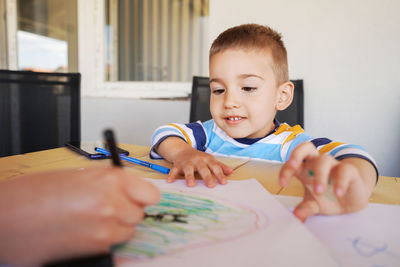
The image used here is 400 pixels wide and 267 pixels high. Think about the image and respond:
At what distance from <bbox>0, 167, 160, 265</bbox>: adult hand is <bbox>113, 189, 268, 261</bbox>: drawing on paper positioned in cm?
3

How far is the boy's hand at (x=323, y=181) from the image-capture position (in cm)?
29

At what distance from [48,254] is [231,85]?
601 millimetres

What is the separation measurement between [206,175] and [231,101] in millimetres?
312

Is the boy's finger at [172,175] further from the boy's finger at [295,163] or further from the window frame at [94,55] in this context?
the window frame at [94,55]

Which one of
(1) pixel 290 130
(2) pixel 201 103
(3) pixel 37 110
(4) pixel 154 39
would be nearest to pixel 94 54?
(4) pixel 154 39

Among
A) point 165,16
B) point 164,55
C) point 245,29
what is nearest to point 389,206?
point 245,29

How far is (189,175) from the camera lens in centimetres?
46

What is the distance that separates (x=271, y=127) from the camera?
853mm

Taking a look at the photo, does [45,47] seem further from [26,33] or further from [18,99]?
[18,99]

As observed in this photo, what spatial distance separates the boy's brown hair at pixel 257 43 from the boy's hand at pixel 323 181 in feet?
1.66

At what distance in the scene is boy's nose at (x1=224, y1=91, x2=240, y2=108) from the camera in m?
0.71

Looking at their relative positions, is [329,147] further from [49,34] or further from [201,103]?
[49,34]

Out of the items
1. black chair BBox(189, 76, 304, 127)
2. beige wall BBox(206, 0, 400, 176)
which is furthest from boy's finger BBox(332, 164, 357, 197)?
beige wall BBox(206, 0, 400, 176)

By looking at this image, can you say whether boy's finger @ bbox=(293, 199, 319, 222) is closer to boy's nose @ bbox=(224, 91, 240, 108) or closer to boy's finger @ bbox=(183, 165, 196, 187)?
boy's finger @ bbox=(183, 165, 196, 187)
